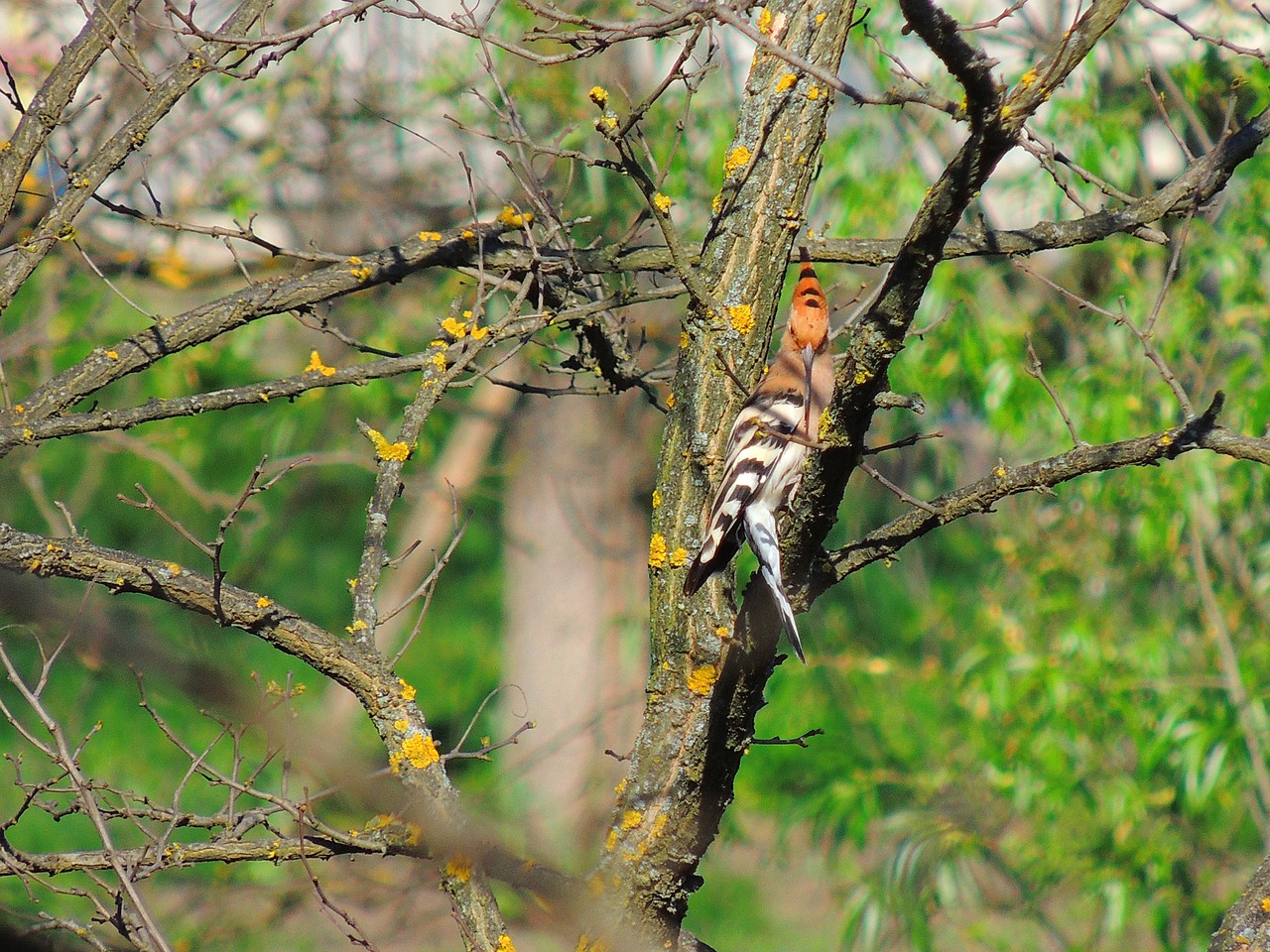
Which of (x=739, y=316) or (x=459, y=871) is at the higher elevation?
(x=739, y=316)

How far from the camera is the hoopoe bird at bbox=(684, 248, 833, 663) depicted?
2660mm

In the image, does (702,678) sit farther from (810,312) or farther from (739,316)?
(810,312)

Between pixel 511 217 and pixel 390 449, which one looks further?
pixel 511 217

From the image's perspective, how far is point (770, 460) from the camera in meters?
2.94

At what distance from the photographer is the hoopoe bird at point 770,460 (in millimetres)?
2660

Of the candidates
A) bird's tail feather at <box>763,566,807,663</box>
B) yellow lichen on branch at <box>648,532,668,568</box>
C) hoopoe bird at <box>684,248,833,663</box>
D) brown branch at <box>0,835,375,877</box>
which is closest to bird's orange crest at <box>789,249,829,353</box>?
hoopoe bird at <box>684,248,833,663</box>

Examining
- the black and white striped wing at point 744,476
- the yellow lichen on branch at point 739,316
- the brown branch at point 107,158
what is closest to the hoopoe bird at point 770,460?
the black and white striped wing at point 744,476

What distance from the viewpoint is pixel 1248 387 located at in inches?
197

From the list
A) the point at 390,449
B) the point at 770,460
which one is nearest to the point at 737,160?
the point at 770,460

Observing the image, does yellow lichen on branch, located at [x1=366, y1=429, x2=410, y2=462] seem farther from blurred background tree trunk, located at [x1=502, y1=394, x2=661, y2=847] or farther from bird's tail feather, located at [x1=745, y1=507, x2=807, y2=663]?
blurred background tree trunk, located at [x1=502, y1=394, x2=661, y2=847]

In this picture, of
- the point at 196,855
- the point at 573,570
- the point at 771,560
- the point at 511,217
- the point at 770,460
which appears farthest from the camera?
the point at 573,570

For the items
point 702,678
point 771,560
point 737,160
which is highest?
point 737,160

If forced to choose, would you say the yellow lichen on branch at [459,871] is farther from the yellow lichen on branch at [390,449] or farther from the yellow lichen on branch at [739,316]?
the yellow lichen on branch at [739,316]

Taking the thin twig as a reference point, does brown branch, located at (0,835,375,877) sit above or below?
below
